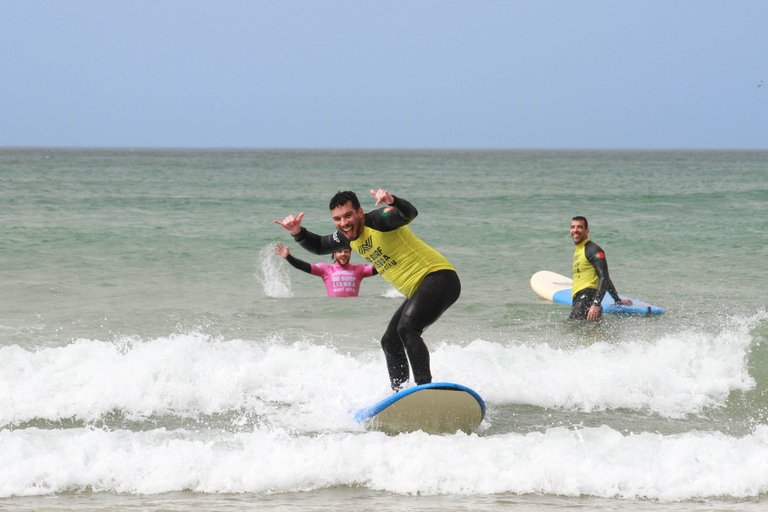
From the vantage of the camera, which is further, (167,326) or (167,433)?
(167,326)

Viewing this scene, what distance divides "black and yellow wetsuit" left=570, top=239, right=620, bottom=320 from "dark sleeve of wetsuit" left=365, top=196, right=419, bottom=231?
4.29 meters

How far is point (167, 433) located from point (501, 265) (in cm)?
1001

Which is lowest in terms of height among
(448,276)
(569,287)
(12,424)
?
(12,424)

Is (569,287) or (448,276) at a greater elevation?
(448,276)

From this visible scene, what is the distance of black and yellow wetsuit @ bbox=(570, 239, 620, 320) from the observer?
8.41 metres

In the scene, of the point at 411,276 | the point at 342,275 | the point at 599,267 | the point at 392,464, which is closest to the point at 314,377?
the point at 411,276

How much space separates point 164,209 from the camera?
26188mm

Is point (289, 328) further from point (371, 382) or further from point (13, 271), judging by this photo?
point (13, 271)

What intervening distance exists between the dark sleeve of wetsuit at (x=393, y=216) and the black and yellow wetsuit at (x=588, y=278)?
4.29m

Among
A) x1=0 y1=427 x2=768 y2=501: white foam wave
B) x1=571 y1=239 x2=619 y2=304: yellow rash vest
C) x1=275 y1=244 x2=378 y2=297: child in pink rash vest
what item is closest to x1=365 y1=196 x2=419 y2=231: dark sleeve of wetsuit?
x1=0 y1=427 x2=768 y2=501: white foam wave

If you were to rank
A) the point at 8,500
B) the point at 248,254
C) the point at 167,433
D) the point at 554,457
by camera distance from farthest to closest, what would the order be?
the point at 248,254 < the point at 167,433 < the point at 554,457 < the point at 8,500

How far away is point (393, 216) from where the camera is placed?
15.8 feet

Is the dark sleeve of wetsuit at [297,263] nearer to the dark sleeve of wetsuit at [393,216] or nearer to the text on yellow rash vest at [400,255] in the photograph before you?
the text on yellow rash vest at [400,255]

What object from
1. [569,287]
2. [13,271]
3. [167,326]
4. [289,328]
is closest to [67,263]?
[13,271]
